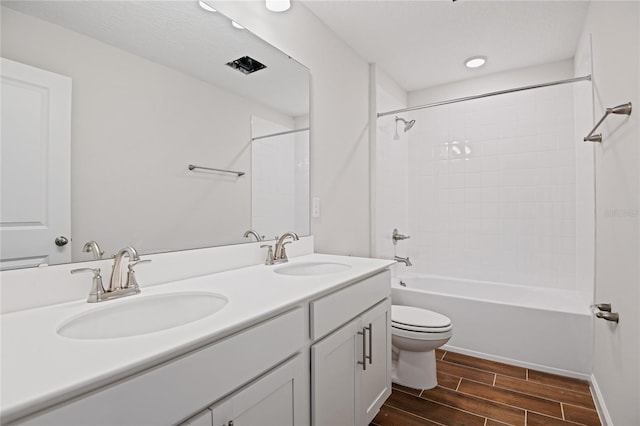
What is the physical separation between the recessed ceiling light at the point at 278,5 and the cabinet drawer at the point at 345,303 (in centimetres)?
152

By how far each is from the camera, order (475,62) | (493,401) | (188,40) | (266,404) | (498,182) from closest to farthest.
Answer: (266,404)
(188,40)
(493,401)
(475,62)
(498,182)

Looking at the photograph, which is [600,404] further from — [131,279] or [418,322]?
[131,279]

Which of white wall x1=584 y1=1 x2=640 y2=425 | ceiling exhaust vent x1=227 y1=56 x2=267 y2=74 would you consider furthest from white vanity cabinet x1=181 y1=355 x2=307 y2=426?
ceiling exhaust vent x1=227 y1=56 x2=267 y2=74

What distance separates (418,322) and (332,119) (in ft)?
4.80

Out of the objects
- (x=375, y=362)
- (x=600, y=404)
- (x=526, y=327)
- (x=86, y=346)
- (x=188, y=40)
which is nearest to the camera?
(x=86, y=346)

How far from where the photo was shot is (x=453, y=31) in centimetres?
235

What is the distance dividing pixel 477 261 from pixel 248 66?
107 inches

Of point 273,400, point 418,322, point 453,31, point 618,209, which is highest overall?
point 453,31

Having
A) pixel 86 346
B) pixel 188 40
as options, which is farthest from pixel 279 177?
pixel 86 346

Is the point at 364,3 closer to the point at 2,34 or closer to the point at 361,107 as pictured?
the point at 361,107

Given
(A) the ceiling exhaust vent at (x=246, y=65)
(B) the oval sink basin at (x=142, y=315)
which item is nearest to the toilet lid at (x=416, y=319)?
(B) the oval sink basin at (x=142, y=315)

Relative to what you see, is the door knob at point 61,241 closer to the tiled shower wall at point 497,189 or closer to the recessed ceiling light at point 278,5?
the recessed ceiling light at point 278,5

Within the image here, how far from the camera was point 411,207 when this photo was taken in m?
3.54

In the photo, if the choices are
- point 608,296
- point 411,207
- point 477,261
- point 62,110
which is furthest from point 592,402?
point 62,110
